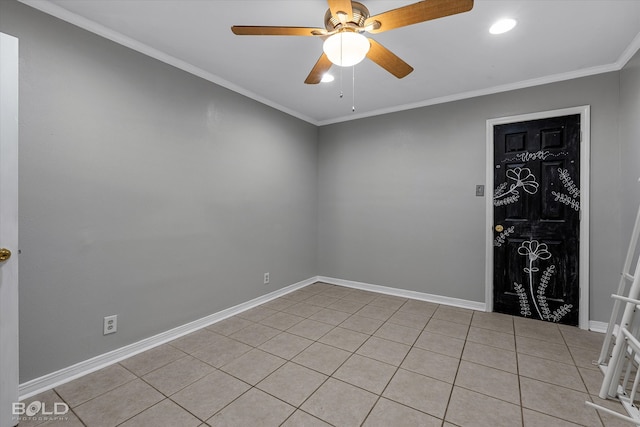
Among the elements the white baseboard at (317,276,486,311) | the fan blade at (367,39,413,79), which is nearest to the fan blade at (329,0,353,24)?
the fan blade at (367,39,413,79)

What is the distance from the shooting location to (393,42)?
90.8 inches

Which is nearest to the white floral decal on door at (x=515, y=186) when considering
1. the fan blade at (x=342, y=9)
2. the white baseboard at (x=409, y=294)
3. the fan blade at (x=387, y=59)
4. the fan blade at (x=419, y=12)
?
the white baseboard at (x=409, y=294)

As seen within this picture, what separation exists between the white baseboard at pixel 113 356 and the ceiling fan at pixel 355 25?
2530 mm

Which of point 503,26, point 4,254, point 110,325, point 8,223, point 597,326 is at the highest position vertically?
point 503,26

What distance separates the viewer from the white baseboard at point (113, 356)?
184 cm

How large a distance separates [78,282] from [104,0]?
6.40 ft

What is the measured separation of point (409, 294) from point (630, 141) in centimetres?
263

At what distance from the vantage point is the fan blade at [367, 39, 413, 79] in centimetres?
179

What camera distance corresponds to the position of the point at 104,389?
188 centimetres

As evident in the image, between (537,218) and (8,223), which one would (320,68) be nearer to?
(8,223)

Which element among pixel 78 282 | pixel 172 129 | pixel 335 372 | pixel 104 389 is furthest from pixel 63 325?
pixel 335 372

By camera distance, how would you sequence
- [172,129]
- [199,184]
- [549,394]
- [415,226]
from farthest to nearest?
[415,226], [199,184], [172,129], [549,394]

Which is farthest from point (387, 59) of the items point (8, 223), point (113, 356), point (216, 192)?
point (113, 356)

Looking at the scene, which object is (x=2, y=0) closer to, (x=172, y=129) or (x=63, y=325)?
(x=172, y=129)
